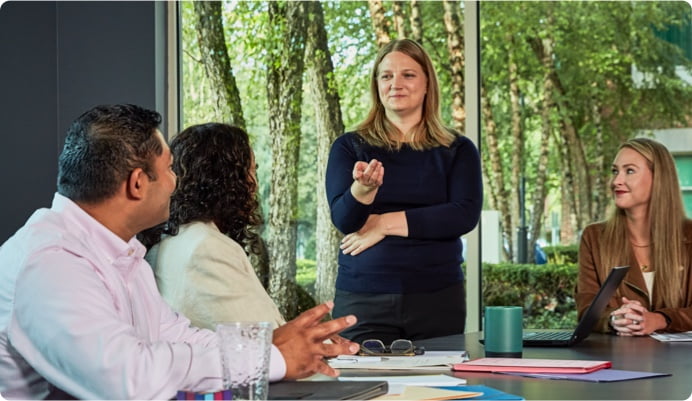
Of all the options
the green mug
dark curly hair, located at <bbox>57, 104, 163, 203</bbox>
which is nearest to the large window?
the green mug

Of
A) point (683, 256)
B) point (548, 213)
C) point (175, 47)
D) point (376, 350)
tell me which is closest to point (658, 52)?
point (548, 213)

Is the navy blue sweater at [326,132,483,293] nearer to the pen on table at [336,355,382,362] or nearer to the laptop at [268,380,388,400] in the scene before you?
the pen on table at [336,355,382,362]

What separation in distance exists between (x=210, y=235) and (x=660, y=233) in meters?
1.69

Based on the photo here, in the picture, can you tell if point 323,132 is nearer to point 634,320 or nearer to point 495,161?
point 495,161

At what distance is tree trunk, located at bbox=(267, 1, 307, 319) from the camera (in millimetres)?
5406

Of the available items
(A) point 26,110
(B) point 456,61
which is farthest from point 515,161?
(A) point 26,110

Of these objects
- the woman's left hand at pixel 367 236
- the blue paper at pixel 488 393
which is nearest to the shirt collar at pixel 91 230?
the blue paper at pixel 488 393

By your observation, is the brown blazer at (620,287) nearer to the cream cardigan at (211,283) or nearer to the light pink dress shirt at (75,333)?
the cream cardigan at (211,283)

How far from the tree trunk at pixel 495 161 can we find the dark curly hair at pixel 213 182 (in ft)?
8.86

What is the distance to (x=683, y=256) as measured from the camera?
10.8ft

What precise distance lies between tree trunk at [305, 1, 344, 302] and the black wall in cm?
85

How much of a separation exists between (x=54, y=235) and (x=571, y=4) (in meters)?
3.92

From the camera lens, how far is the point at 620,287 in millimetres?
3268

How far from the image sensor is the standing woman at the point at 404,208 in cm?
327
